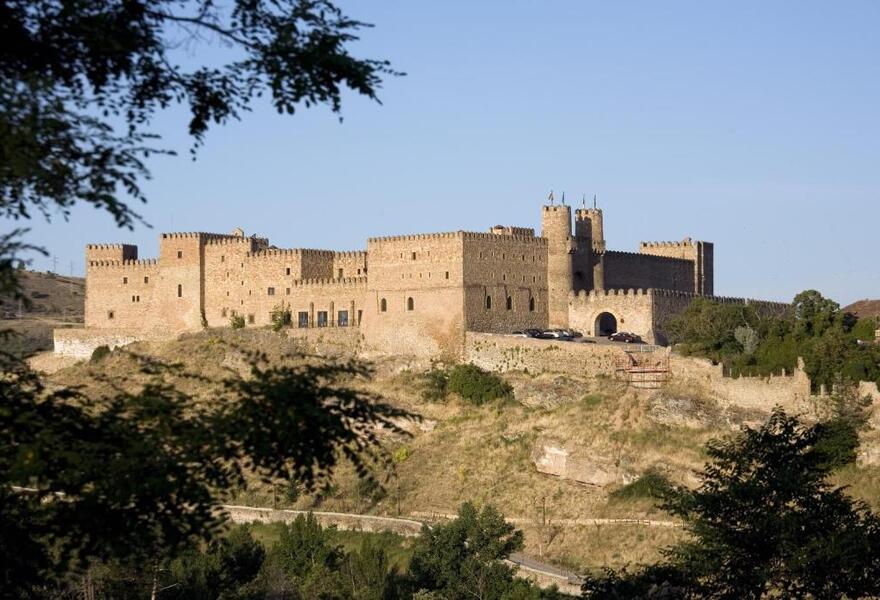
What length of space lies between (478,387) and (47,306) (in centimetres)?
4676

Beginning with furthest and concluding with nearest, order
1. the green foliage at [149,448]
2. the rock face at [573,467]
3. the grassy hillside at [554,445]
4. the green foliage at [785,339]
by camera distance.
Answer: the rock face at [573,467] → the green foliage at [785,339] → the grassy hillside at [554,445] → the green foliage at [149,448]

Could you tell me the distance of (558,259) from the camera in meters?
56.3

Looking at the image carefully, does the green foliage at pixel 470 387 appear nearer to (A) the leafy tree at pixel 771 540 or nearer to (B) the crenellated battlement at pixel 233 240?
(B) the crenellated battlement at pixel 233 240

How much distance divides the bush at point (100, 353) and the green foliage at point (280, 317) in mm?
7555

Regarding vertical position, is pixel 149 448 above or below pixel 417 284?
below

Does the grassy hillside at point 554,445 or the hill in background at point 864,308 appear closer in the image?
the grassy hillside at point 554,445

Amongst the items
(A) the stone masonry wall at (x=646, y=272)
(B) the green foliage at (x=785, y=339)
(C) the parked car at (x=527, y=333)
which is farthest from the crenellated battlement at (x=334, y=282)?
(B) the green foliage at (x=785, y=339)

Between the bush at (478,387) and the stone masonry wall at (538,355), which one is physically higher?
the stone masonry wall at (538,355)

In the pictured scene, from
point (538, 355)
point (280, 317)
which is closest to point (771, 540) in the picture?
point (538, 355)

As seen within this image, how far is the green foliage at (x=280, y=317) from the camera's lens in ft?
193

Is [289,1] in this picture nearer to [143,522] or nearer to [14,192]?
[14,192]

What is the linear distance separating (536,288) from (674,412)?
379 inches

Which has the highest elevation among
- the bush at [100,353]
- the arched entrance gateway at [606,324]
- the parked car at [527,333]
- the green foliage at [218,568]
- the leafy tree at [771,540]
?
the arched entrance gateway at [606,324]

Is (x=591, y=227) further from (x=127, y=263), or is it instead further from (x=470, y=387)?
(x=127, y=263)
